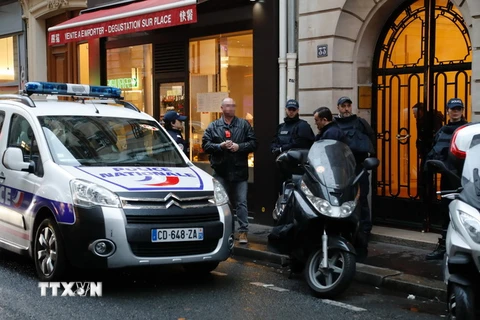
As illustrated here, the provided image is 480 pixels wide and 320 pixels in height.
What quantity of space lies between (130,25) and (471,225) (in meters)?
9.48

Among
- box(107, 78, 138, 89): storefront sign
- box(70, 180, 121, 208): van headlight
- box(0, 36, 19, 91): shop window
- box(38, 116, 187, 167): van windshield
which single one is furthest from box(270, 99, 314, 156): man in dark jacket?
box(0, 36, 19, 91): shop window

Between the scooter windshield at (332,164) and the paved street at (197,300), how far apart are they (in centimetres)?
110

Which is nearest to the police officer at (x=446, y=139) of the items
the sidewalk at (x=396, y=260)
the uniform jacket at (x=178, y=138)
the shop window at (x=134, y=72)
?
the sidewalk at (x=396, y=260)

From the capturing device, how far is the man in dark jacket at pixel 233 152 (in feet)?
31.3

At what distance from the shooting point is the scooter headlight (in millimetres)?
5039

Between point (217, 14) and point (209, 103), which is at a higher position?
point (217, 14)

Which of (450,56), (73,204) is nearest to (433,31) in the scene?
(450,56)

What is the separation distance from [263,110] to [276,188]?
1.25 metres

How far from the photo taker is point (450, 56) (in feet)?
31.8

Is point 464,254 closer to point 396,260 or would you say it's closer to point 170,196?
point 170,196

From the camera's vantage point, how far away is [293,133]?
31.8 ft

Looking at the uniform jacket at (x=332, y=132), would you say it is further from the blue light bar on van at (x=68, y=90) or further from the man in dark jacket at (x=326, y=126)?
the blue light bar on van at (x=68, y=90)

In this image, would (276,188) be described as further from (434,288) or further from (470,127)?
(470,127)

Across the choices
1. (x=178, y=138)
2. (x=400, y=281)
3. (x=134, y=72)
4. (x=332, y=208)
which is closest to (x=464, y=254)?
(x=332, y=208)
